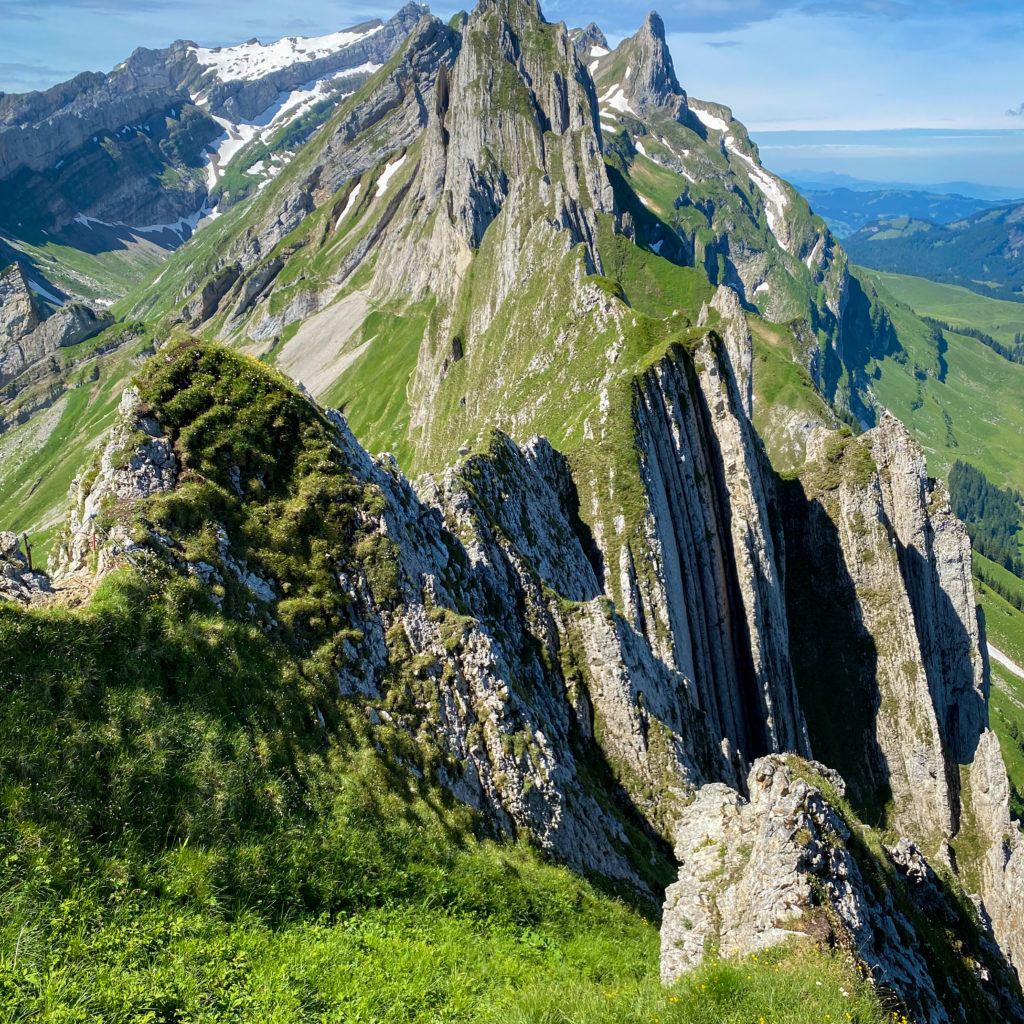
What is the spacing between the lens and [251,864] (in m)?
14.1

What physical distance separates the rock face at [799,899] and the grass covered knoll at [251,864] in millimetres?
1498

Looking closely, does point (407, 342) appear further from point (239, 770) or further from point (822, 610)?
point (239, 770)

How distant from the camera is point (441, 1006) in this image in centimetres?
1285

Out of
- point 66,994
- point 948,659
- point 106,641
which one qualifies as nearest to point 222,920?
point 66,994

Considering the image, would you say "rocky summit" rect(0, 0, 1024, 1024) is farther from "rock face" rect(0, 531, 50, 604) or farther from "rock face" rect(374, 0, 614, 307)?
"rock face" rect(374, 0, 614, 307)

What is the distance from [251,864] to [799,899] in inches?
536

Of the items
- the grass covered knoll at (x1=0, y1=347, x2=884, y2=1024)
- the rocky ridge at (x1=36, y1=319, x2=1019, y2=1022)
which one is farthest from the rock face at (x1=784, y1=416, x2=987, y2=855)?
the grass covered knoll at (x1=0, y1=347, x2=884, y2=1024)

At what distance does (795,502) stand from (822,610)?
1148 centimetres

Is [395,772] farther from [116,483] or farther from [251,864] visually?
[116,483]

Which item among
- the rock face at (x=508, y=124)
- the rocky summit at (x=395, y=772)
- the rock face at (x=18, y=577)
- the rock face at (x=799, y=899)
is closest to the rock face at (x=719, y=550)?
the rocky summit at (x=395, y=772)

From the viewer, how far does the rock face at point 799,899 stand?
1680cm

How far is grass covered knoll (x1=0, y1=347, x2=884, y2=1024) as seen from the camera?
37.9ft

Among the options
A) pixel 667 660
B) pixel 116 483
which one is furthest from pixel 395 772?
pixel 667 660

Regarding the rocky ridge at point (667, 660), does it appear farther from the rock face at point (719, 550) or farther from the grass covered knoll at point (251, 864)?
the grass covered knoll at point (251, 864)
